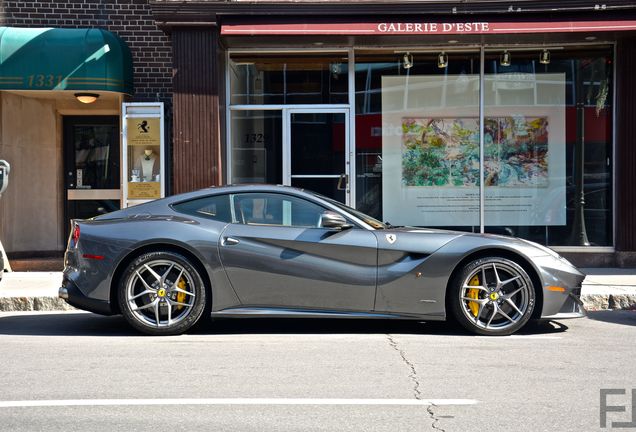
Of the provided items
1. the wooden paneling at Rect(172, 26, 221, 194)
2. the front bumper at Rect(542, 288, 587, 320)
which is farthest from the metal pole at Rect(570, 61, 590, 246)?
the wooden paneling at Rect(172, 26, 221, 194)

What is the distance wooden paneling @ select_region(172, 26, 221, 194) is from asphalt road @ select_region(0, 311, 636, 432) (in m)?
3.69

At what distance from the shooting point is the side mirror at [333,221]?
6738 mm

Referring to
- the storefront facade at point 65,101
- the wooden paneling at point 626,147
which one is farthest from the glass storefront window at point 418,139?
the storefront facade at point 65,101

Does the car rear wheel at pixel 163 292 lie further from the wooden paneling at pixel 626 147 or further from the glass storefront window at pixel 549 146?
the wooden paneling at pixel 626 147

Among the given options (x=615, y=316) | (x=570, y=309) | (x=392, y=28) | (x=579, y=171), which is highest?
(x=392, y=28)

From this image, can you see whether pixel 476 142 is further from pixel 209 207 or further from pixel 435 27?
pixel 209 207

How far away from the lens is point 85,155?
12.7 metres

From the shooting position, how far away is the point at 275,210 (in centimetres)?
693

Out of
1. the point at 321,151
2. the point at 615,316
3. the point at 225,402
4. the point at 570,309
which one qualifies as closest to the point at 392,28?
the point at 321,151

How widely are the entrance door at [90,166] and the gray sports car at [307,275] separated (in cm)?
583

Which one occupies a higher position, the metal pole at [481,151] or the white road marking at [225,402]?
the metal pole at [481,151]

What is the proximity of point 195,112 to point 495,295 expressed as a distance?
576 centimetres

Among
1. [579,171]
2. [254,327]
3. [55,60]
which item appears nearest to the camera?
[254,327]

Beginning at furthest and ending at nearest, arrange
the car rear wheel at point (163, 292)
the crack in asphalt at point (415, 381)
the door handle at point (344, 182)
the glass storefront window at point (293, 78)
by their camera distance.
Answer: the glass storefront window at point (293, 78), the door handle at point (344, 182), the car rear wheel at point (163, 292), the crack in asphalt at point (415, 381)
